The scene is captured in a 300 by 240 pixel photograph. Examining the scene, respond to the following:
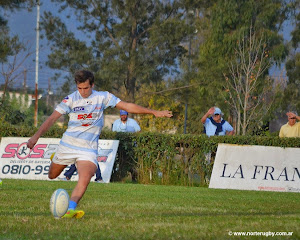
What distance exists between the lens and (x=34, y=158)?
18.5 metres

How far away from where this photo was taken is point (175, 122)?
4847 centimetres

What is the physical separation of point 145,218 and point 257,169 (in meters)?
8.89

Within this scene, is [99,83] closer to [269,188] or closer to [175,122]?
[175,122]

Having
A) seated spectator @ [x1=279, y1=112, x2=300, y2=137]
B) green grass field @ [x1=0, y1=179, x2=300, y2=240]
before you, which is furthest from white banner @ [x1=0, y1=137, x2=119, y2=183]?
green grass field @ [x1=0, y1=179, x2=300, y2=240]

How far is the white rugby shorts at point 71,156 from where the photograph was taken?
848cm

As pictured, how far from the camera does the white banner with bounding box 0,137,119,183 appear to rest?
18.1 metres

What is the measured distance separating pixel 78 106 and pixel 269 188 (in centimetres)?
893

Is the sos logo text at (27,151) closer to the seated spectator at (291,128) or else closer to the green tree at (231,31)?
the seated spectator at (291,128)

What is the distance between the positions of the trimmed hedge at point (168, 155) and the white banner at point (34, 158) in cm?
50

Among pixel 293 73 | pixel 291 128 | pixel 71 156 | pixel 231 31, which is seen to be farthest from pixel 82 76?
pixel 293 73

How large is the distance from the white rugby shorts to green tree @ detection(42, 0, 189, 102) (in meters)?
26.9

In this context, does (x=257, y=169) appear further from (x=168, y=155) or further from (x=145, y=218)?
(x=145, y=218)

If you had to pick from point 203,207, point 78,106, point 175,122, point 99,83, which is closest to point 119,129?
point 203,207

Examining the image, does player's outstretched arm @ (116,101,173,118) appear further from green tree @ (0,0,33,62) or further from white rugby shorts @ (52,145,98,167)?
green tree @ (0,0,33,62)
